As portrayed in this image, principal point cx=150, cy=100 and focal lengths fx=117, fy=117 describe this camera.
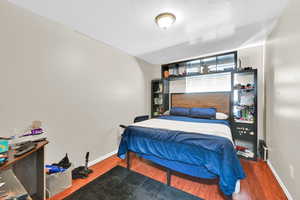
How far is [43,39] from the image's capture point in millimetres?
1693

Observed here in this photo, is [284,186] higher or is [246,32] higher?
[246,32]

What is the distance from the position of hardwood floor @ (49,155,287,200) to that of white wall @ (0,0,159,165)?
0.43 m

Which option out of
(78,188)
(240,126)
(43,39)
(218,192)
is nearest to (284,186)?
(218,192)

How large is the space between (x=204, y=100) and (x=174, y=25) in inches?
82.6

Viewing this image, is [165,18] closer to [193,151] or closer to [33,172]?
[193,151]

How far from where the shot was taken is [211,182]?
70.7 inches

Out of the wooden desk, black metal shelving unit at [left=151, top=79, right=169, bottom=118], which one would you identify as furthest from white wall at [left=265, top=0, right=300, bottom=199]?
the wooden desk

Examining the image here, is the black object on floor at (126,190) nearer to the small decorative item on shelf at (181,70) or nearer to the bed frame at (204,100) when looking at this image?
the bed frame at (204,100)

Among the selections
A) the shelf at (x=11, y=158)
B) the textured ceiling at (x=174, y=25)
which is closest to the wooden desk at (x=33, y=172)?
the shelf at (x=11, y=158)

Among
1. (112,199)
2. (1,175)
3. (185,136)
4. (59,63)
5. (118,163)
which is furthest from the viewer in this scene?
(118,163)

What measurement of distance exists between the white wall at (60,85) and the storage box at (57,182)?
32cm

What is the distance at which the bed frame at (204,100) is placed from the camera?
2.94 meters

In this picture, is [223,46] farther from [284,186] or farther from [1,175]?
[1,175]

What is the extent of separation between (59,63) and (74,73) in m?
0.25
